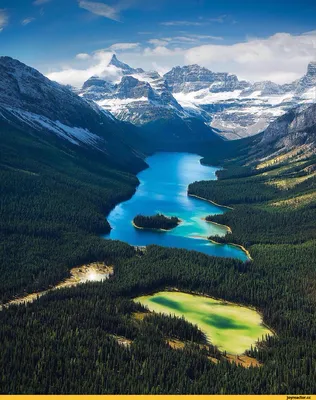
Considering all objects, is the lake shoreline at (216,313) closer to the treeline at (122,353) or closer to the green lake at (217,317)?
the green lake at (217,317)

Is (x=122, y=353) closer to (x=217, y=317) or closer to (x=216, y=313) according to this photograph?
(x=217, y=317)

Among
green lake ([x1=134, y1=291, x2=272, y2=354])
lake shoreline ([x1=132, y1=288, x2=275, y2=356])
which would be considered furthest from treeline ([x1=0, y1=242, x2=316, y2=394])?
green lake ([x1=134, y1=291, x2=272, y2=354])

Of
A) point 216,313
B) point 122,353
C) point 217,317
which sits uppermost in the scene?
point 216,313

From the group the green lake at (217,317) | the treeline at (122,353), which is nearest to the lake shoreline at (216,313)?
the green lake at (217,317)

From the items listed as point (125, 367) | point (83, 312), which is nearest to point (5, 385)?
point (125, 367)

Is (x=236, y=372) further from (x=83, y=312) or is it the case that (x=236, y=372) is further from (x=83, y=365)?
(x=83, y=312)

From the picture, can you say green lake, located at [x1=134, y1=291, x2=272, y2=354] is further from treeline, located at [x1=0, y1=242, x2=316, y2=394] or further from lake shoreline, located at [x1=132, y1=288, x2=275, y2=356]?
treeline, located at [x1=0, y1=242, x2=316, y2=394]

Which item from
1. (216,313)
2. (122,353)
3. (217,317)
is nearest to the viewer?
(122,353)

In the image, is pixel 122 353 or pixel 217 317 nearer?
pixel 122 353

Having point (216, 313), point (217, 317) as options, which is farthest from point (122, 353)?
point (216, 313)

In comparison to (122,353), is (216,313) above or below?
above

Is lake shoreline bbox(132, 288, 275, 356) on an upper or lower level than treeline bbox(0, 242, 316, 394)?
upper
